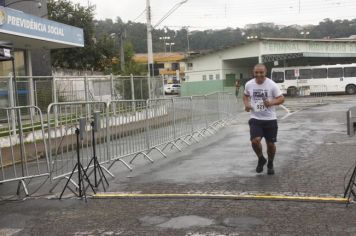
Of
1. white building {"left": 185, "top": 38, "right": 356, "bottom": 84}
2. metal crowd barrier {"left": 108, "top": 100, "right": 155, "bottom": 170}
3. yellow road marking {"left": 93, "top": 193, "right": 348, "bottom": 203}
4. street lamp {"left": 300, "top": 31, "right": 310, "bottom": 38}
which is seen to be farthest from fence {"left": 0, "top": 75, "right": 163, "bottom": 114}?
street lamp {"left": 300, "top": 31, "right": 310, "bottom": 38}

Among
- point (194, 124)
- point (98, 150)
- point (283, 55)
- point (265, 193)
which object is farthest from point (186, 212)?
point (283, 55)

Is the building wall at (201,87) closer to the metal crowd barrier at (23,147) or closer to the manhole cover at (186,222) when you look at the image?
the metal crowd barrier at (23,147)

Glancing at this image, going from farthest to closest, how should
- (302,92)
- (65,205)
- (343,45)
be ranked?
(343,45), (302,92), (65,205)

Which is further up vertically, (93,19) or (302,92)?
(93,19)

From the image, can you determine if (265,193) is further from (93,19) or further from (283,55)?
(283,55)

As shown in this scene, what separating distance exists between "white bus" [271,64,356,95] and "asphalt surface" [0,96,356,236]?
35.6 meters

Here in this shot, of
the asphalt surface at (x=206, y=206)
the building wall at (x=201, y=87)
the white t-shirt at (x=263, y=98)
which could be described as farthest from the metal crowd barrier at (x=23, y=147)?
the building wall at (x=201, y=87)

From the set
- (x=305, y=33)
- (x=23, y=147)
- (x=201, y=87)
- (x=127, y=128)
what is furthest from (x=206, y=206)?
(x=305, y=33)

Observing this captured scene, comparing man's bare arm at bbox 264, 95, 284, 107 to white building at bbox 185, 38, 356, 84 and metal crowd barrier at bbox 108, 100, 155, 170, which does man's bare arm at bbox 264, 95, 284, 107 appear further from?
white building at bbox 185, 38, 356, 84

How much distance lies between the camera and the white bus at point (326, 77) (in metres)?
44.7

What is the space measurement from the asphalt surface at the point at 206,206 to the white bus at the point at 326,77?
35640mm

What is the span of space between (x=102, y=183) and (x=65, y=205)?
1115mm

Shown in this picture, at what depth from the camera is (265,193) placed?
700cm

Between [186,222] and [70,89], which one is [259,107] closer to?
[186,222]
